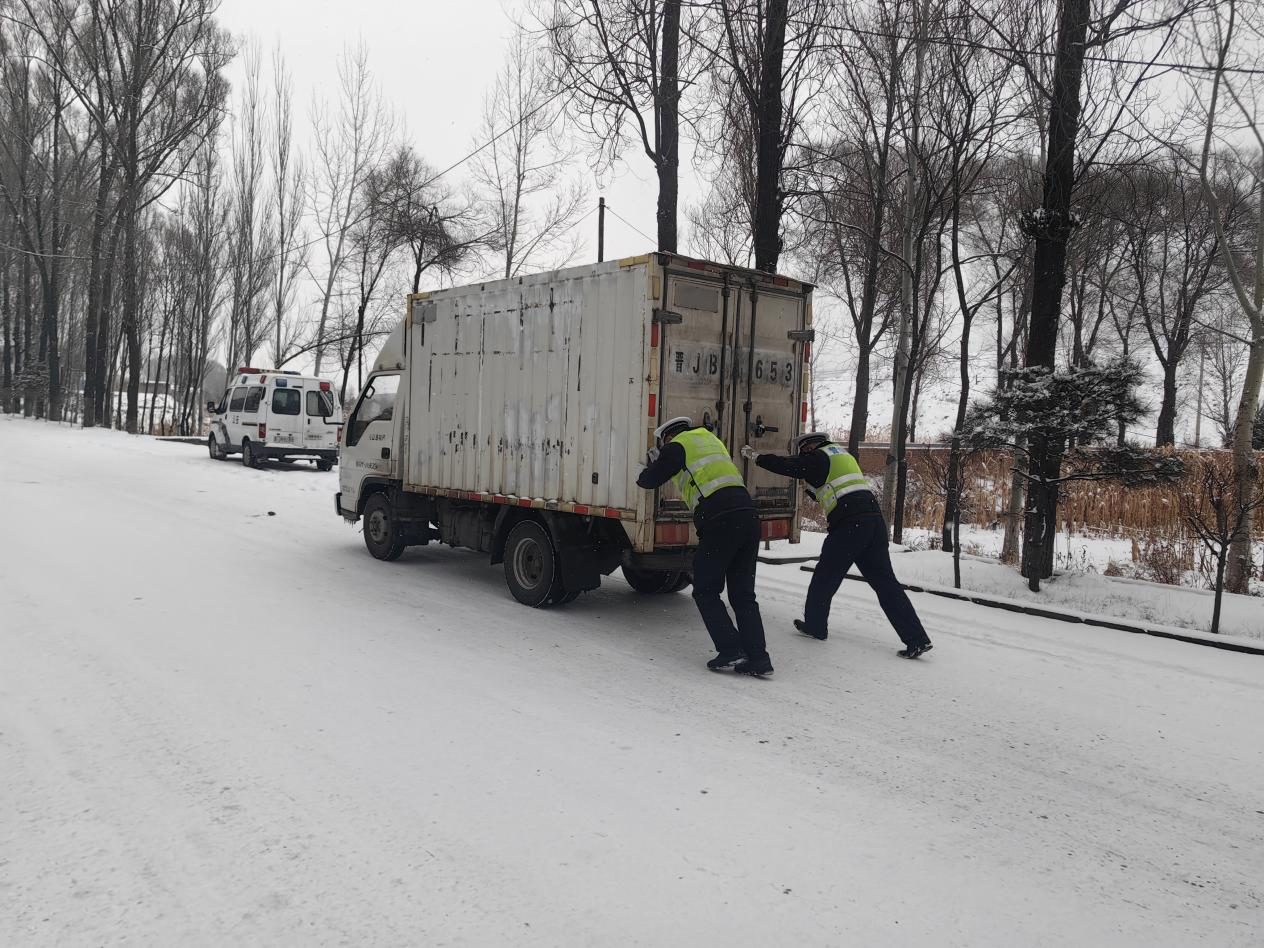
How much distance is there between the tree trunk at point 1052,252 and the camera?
9133 millimetres

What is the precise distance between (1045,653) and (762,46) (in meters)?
8.19

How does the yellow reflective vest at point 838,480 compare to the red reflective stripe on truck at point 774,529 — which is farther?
the red reflective stripe on truck at point 774,529

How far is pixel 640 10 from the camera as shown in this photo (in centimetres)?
1257

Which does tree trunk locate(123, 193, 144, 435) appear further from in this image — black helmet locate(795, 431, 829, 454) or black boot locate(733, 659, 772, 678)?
black boot locate(733, 659, 772, 678)

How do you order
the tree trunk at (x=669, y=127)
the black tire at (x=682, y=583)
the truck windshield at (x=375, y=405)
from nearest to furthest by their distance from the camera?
the black tire at (x=682, y=583) → the truck windshield at (x=375, y=405) → the tree trunk at (x=669, y=127)

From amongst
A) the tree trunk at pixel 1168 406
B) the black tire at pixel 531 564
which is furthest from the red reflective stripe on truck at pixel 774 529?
the tree trunk at pixel 1168 406

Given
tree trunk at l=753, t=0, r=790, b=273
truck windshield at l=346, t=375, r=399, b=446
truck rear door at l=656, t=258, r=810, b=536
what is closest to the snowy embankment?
truck rear door at l=656, t=258, r=810, b=536

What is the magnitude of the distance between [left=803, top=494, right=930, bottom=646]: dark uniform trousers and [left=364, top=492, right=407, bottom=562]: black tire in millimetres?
4712

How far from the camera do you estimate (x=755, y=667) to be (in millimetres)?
6082

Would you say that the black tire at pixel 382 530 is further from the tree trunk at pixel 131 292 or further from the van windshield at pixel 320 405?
the tree trunk at pixel 131 292

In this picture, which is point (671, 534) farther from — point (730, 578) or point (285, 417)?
point (285, 417)

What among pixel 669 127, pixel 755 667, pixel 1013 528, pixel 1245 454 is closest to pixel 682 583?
pixel 755 667

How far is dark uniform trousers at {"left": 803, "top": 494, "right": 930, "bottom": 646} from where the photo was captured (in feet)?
22.8

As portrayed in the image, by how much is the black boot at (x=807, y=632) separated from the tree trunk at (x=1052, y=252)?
11.7ft
